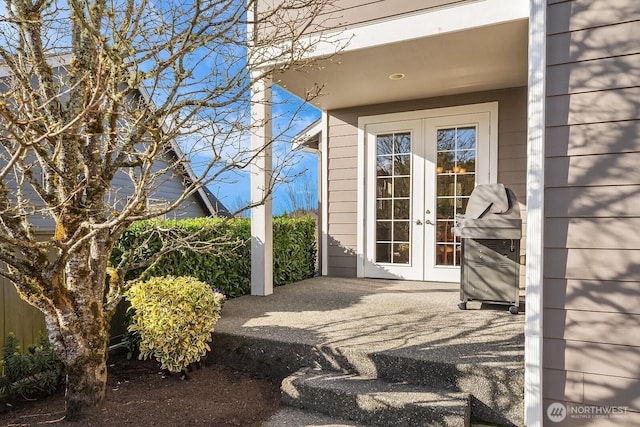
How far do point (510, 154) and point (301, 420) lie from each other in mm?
4054

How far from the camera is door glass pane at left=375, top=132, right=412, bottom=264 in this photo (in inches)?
216

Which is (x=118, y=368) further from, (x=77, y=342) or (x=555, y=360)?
(x=555, y=360)

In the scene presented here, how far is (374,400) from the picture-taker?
2.24 metres

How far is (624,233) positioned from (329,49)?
293 cm

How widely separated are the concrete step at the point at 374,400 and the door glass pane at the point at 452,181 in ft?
10.1

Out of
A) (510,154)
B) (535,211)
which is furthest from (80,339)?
(510,154)

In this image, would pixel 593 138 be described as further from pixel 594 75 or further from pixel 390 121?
pixel 390 121

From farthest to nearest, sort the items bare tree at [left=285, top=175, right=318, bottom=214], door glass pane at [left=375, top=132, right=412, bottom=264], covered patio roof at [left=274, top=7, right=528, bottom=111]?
bare tree at [left=285, top=175, right=318, bottom=214] → door glass pane at [left=375, top=132, right=412, bottom=264] → covered patio roof at [left=274, top=7, right=528, bottom=111]

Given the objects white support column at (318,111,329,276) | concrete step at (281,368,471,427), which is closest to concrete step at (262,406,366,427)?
concrete step at (281,368,471,427)

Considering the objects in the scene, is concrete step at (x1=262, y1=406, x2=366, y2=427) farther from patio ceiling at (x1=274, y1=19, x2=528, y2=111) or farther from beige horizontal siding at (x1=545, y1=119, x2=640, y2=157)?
patio ceiling at (x1=274, y1=19, x2=528, y2=111)

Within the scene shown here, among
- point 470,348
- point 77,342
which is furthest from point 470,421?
point 77,342

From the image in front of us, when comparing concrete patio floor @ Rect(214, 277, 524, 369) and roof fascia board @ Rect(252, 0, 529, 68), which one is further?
roof fascia board @ Rect(252, 0, 529, 68)

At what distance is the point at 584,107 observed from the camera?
2.20 m

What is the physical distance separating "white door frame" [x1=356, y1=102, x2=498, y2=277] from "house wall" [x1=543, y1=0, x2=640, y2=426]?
9.18 ft
